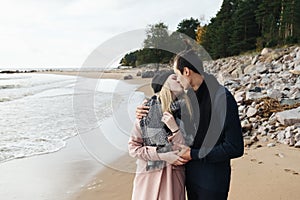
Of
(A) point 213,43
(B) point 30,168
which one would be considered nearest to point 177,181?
(B) point 30,168

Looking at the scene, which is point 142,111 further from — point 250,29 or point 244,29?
point 250,29

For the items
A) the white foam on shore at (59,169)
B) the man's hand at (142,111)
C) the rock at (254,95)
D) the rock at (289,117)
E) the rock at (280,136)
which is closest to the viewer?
the man's hand at (142,111)

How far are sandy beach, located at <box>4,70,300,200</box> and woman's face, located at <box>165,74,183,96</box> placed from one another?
2.61 ft

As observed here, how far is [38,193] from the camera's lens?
3.77m

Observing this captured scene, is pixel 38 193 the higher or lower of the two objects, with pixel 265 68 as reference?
lower

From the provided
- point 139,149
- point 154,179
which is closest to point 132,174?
point 154,179

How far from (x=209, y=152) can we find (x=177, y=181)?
298 mm

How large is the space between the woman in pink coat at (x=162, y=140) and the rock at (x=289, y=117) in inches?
148

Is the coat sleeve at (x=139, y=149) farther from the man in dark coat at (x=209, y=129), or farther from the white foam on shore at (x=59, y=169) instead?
the white foam on shore at (x=59, y=169)

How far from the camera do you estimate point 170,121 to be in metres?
1.61

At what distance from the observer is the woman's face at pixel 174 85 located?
1658 mm

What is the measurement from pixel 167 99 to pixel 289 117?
158 inches

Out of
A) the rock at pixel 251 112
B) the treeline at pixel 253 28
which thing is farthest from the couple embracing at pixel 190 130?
the treeline at pixel 253 28

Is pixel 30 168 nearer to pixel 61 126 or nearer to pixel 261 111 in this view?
pixel 61 126
